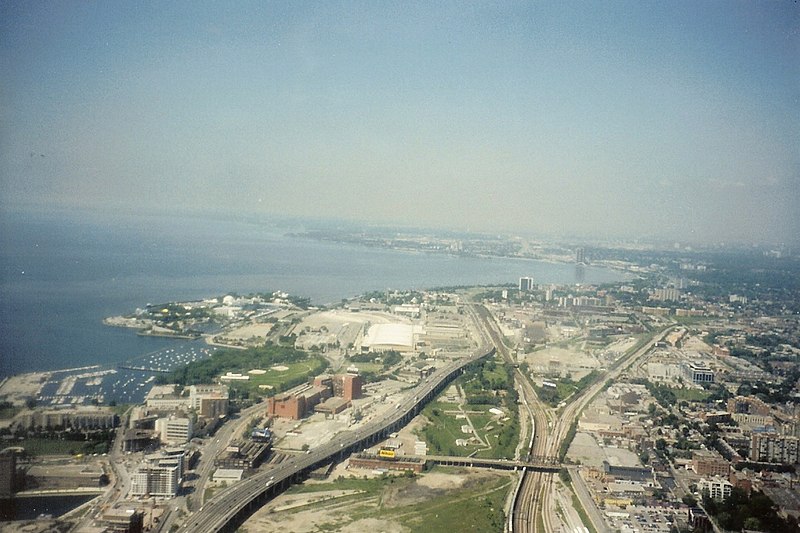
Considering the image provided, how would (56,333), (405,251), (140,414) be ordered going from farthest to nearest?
(405,251) → (56,333) → (140,414)

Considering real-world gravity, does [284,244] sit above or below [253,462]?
above

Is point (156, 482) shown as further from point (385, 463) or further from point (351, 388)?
point (351, 388)

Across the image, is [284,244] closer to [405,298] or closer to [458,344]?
[405,298]

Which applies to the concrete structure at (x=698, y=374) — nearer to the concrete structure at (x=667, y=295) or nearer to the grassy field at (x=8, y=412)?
the concrete structure at (x=667, y=295)

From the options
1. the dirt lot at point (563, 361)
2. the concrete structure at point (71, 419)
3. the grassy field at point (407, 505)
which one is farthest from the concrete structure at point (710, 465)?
the concrete structure at point (71, 419)

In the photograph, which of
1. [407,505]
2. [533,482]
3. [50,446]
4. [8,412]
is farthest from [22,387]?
[533,482]

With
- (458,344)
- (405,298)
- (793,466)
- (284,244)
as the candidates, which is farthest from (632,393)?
(284,244)

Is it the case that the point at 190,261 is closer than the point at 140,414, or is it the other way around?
the point at 140,414
